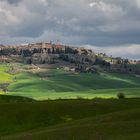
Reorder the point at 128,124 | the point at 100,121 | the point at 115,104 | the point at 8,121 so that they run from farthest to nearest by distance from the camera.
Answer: the point at 115,104
the point at 8,121
the point at 100,121
the point at 128,124

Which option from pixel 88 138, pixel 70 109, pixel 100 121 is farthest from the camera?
pixel 70 109

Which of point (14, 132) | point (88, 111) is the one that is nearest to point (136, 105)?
point (88, 111)

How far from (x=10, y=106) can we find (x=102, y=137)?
37.8 meters

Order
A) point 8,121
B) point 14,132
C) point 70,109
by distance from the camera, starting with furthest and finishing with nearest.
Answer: point 70,109
point 8,121
point 14,132

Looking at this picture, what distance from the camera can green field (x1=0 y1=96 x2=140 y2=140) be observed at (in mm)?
51062

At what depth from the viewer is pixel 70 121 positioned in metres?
71.8

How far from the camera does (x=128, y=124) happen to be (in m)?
56.0

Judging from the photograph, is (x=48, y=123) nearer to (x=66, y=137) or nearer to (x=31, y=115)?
(x=31, y=115)

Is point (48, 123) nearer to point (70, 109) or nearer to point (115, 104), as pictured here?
point (70, 109)

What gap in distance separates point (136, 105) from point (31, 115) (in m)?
18.8

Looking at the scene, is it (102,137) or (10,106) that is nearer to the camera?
(102,137)

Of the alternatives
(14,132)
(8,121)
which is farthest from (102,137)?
(8,121)

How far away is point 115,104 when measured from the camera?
280 feet

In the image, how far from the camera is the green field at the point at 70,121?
2010 inches
